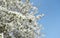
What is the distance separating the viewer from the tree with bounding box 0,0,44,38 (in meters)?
16.6

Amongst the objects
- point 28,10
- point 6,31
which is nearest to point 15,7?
point 28,10

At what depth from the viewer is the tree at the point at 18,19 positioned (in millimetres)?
16641

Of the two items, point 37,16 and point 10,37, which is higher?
point 37,16

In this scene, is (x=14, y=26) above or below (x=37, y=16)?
below

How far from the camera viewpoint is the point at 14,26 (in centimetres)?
1675

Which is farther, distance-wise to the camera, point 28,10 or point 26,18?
point 28,10

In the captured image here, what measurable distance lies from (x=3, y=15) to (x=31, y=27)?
7.02 ft

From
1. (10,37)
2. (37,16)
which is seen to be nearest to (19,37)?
(10,37)

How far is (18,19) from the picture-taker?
16.9 metres

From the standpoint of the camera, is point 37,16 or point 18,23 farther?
point 37,16

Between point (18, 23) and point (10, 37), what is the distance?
1.32 metres

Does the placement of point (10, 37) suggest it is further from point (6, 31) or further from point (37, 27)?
point (37, 27)

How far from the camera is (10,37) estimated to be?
691 inches

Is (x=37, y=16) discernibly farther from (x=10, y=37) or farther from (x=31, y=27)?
(x=10, y=37)
